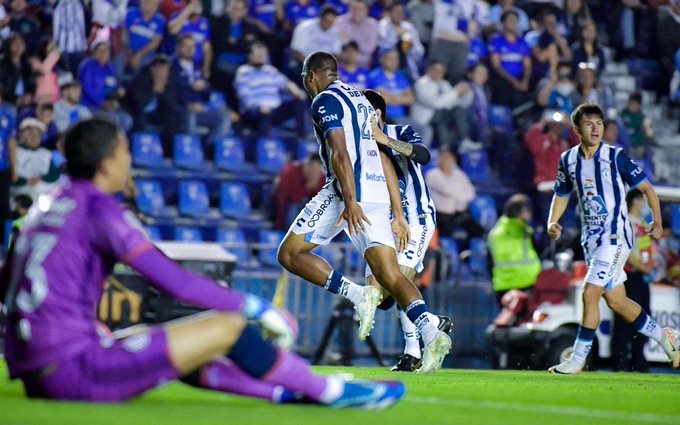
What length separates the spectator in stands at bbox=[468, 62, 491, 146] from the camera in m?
20.7

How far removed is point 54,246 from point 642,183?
7.58 meters

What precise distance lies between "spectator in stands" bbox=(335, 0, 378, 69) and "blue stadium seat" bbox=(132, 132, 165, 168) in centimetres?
356

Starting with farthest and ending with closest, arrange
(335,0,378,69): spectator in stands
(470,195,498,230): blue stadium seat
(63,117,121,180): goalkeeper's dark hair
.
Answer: (335,0,378,69): spectator in stands
(470,195,498,230): blue stadium seat
(63,117,121,180): goalkeeper's dark hair

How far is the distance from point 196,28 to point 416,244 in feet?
30.1

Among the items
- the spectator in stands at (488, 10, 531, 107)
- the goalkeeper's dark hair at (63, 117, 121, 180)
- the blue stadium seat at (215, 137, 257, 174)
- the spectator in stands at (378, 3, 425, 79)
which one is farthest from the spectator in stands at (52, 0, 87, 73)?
the goalkeeper's dark hair at (63, 117, 121, 180)

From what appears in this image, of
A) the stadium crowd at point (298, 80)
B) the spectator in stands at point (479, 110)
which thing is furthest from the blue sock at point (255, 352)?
the spectator in stands at point (479, 110)

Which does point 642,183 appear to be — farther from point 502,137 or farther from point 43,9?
point 43,9

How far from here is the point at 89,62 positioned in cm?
1809

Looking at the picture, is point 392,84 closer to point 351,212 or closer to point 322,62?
point 322,62

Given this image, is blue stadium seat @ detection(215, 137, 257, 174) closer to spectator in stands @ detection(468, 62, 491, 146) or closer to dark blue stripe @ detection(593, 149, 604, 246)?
spectator in stands @ detection(468, 62, 491, 146)

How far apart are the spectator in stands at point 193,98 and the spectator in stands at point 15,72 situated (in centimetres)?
202

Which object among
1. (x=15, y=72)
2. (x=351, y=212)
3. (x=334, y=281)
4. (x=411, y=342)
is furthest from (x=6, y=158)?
(x=351, y=212)

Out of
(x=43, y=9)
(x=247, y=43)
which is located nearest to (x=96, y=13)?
(x=43, y=9)

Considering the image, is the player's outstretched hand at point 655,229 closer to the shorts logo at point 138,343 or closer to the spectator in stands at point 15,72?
the shorts logo at point 138,343
